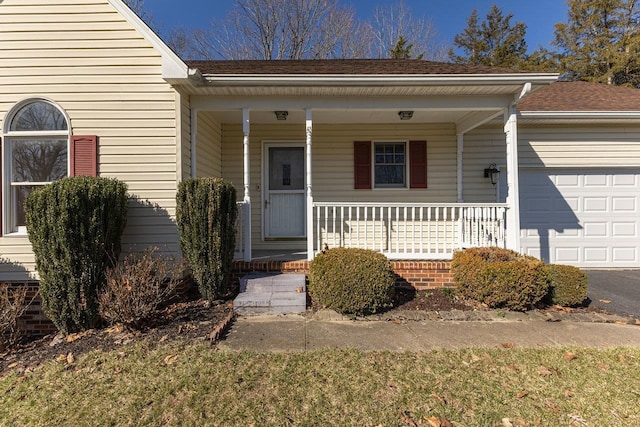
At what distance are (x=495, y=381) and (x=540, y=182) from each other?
18.7 feet

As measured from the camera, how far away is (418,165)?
23.8 feet

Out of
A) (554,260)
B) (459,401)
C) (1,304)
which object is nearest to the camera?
(459,401)

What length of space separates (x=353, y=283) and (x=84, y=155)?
177 inches

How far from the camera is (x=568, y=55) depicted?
1705 centimetres

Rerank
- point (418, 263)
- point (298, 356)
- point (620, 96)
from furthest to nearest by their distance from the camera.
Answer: point (620, 96) < point (418, 263) < point (298, 356)

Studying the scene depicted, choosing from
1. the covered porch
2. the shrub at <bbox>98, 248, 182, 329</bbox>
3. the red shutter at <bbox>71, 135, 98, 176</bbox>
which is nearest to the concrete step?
the shrub at <bbox>98, 248, 182, 329</bbox>

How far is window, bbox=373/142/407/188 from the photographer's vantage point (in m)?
7.39

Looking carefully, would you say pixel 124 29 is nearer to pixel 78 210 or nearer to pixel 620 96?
pixel 78 210

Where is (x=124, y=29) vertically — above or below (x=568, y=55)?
below

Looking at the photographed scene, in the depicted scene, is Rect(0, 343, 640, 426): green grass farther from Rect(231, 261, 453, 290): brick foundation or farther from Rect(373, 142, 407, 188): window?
Rect(373, 142, 407, 188): window

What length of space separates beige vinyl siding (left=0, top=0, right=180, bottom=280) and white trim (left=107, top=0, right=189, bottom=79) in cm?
10

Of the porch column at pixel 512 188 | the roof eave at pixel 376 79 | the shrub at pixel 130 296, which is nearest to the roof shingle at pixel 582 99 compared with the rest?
the porch column at pixel 512 188

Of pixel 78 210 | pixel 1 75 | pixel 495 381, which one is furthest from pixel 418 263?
pixel 1 75

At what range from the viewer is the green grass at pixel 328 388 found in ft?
8.08
